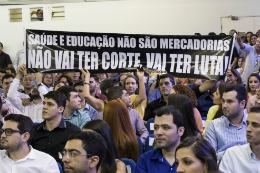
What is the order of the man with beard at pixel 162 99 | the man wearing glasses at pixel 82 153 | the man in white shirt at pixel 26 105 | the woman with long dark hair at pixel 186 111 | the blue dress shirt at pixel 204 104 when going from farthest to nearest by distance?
the blue dress shirt at pixel 204 104, the man in white shirt at pixel 26 105, the man with beard at pixel 162 99, the woman with long dark hair at pixel 186 111, the man wearing glasses at pixel 82 153

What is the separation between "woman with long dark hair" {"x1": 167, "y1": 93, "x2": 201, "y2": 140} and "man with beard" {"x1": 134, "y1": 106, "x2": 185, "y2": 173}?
39 cm

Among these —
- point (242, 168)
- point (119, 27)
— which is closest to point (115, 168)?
point (242, 168)

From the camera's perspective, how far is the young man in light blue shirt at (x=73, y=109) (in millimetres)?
3723

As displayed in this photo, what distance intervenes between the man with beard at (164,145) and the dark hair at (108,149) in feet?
0.70

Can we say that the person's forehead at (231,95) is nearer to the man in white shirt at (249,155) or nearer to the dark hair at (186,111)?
the dark hair at (186,111)

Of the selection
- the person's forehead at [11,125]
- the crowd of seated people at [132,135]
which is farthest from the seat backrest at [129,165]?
the person's forehead at [11,125]

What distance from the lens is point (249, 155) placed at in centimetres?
223

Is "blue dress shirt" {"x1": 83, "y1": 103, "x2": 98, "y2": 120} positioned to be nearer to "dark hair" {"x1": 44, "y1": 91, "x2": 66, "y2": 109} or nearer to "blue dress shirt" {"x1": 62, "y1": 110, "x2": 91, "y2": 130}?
"blue dress shirt" {"x1": 62, "y1": 110, "x2": 91, "y2": 130}

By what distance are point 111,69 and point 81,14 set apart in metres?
6.09

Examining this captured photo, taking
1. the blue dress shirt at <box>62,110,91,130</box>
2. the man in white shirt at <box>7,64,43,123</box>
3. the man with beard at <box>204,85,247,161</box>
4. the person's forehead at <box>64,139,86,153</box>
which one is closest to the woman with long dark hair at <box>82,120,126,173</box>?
the person's forehead at <box>64,139,86,153</box>

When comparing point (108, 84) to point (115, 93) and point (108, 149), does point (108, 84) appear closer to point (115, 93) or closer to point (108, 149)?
point (115, 93)

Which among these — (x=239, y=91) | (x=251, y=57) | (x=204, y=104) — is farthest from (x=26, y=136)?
(x=251, y=57)

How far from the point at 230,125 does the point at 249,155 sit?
2.34ft

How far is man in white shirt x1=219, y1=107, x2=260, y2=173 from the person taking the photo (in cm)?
221
